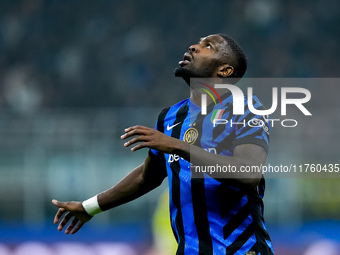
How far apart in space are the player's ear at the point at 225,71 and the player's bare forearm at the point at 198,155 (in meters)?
0.73

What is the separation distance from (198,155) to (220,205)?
1.40 ft

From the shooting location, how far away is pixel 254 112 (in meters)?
3.12

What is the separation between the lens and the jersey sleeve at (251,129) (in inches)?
117

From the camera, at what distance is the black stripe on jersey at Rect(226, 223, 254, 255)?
10.1 feet

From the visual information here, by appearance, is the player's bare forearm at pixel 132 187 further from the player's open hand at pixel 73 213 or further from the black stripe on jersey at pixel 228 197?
the black stripe on jersey at pixel 228 197

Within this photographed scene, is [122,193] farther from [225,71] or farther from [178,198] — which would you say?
[225,71]

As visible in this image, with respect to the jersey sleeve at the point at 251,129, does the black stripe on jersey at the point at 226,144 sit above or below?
below

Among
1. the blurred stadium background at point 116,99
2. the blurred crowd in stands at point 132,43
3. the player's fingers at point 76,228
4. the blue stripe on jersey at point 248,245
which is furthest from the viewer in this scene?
the blurred crowd in stands at point 132,43

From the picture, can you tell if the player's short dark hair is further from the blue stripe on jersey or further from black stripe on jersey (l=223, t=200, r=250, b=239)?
the blue stripe on jersey

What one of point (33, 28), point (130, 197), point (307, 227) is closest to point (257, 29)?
point (33, 28)

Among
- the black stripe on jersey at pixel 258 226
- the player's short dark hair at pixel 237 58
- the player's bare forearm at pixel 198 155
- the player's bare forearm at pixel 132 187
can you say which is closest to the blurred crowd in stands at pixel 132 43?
the player's bare forearm at pixel 132 187

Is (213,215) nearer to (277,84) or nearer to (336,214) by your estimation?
(336,214)

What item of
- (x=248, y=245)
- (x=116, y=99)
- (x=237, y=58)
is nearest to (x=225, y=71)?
(x=237, y=58)

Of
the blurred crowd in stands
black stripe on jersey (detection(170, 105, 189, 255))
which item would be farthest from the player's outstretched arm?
the blurred crowd in stands
